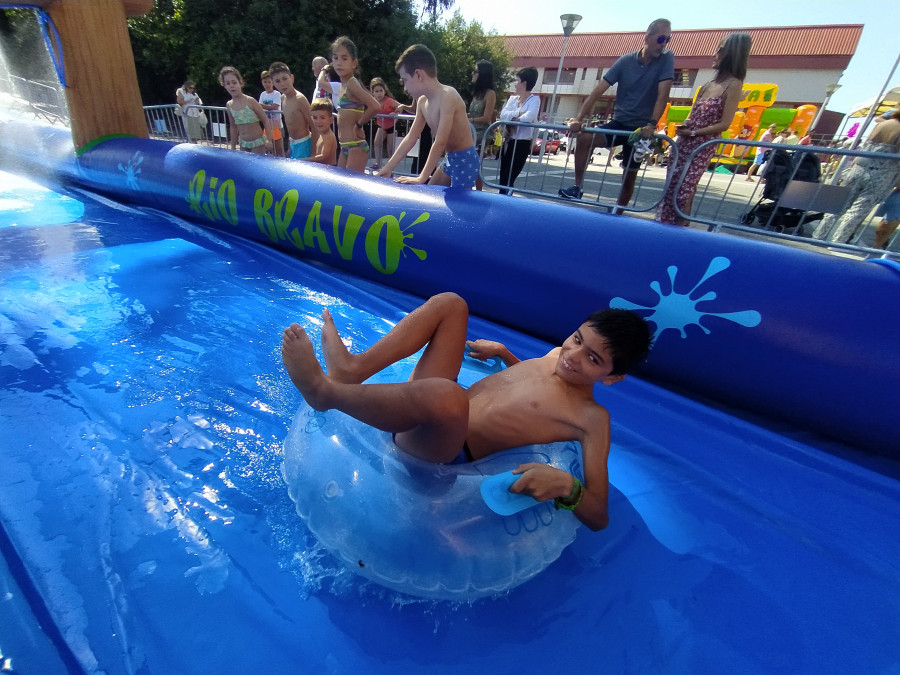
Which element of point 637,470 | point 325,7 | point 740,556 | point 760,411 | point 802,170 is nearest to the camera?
point 740,556

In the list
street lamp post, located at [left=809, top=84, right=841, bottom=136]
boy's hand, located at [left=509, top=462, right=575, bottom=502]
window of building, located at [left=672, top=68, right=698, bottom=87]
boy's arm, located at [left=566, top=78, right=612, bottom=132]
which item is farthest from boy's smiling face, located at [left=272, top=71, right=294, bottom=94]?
window of building, located at [left=672, top=68, right=698, bottom=87]

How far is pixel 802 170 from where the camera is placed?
5.09m

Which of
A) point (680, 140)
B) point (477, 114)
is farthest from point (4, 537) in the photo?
point (477, 114)

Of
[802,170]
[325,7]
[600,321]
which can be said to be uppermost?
[325,7]

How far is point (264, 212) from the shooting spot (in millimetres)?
3871

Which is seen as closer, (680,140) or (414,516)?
(414,516)

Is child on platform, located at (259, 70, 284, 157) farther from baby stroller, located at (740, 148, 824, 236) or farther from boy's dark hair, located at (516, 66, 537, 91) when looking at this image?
baby stroller, located at (740, 148, 824, 236)

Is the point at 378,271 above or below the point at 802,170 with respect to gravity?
below

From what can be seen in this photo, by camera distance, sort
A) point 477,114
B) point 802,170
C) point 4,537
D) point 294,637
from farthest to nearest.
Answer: point 477,114 → point 802,170 → point 4,537 → point 294,637

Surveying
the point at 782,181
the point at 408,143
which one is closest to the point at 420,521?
the point at 408,143

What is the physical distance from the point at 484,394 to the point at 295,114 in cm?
470

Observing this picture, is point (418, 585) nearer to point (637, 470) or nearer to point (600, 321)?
point (600, 321)

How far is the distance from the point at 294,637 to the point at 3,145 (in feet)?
28.6

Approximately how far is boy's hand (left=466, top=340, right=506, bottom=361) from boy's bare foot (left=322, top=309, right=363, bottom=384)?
63cm
